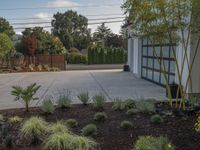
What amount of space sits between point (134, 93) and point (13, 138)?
6059 mm

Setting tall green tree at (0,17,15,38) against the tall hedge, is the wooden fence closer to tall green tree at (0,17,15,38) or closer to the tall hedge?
the tall hedge

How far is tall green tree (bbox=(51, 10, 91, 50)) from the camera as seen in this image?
55.7 meters

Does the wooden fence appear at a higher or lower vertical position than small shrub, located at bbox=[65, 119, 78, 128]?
higher

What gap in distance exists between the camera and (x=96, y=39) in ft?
188

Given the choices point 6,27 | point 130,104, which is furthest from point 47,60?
point 130,104

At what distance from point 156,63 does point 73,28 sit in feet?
157

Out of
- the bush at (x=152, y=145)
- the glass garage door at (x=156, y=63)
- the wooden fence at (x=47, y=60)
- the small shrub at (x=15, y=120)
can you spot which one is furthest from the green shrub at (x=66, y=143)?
the wooden fence at (x=47, y=60)

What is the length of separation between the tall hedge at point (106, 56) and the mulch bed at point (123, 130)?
1123 inches

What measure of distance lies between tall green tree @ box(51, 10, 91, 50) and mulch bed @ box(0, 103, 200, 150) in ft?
156

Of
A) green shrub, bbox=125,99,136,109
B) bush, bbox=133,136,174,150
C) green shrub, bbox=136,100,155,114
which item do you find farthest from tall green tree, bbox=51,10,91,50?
bush, bbox=133,136,174,150

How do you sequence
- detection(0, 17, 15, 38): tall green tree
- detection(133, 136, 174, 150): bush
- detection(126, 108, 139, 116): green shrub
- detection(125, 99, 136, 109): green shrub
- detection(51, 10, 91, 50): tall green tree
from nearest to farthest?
1. detection(133, 136, 174, 150): bush
2. detection(126, 108, 139, 116): green shrub
3. detection(125, 99, 136, 109): green shrub
4. detection(0, 17, 15, 38): tall green tree
5. detection(51, 10, 91, 50): tall green tree

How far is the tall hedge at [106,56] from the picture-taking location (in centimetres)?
3556

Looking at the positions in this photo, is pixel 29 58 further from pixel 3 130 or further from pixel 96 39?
pixel 96 39

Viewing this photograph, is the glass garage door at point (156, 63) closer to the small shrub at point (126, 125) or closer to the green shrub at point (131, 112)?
the green shrub at point (131, 112)
